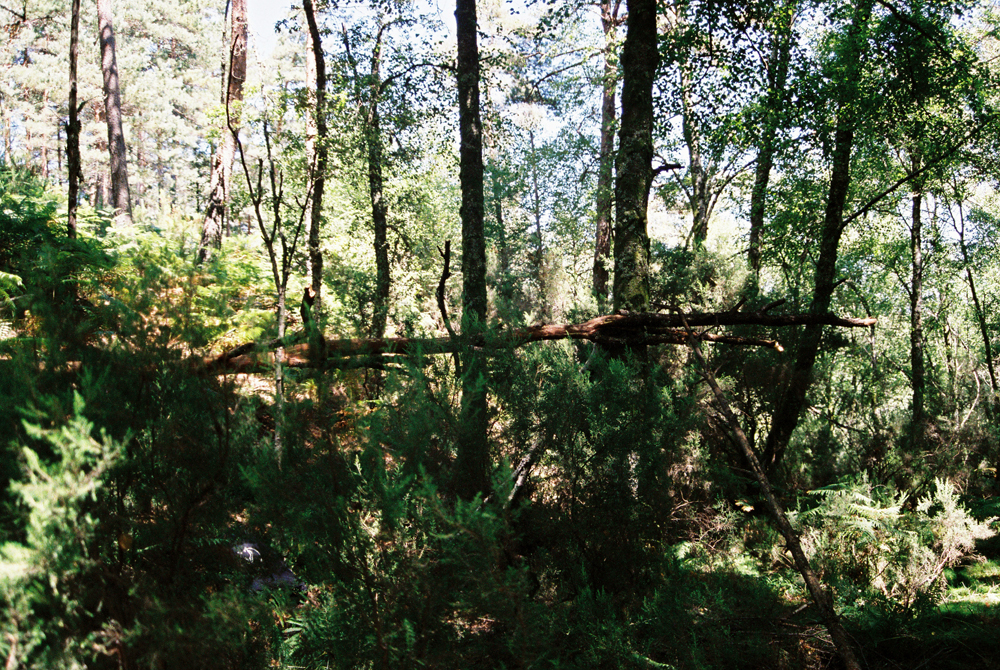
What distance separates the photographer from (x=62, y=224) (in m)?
5.79

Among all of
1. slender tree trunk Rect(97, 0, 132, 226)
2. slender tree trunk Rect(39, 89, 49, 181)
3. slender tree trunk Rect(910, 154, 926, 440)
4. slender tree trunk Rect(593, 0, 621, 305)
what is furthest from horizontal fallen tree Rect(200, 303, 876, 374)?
slender tree trunk Rect(39, 89, 49, 181)

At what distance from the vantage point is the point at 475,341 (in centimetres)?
360

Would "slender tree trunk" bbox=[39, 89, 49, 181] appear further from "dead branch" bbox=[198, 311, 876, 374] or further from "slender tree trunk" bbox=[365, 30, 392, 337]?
"dead branch" bbox=[198, 311, 876, 374]

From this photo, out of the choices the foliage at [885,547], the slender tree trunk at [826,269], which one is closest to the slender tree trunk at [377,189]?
the slender tree trunk at [826,269]

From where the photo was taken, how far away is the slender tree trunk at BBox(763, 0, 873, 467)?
575 cm

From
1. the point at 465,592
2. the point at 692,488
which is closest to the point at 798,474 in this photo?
the point at 692,488

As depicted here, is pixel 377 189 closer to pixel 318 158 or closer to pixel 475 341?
pixel 318 158

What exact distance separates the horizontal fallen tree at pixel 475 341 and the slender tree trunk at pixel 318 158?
2160 mm

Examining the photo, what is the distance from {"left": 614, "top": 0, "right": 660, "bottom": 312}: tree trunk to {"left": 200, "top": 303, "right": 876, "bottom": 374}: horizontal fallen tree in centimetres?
54

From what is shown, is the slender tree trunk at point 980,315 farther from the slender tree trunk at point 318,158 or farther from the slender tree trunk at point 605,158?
the slender tree trunk at point 318,158

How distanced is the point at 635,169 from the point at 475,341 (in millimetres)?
2531

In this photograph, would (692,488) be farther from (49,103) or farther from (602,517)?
(49,103)

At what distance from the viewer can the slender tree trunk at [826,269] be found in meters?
5.75

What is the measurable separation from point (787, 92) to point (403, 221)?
8859 mm
